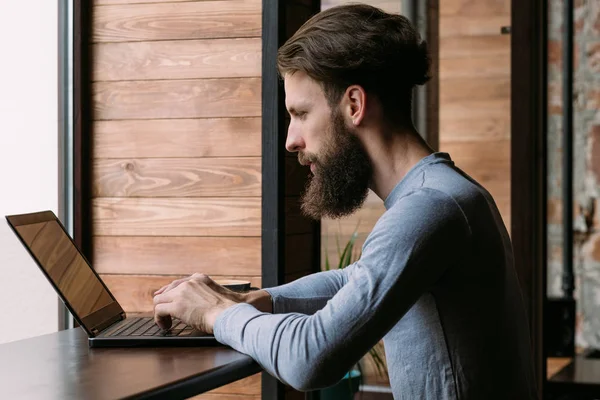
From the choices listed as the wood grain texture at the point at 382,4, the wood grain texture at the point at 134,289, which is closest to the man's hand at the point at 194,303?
the wood grain texture at the point at 134,289

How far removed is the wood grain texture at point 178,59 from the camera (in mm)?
2592

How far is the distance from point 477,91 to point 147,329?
2.32 metres

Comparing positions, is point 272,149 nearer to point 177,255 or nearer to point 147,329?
point 177,255

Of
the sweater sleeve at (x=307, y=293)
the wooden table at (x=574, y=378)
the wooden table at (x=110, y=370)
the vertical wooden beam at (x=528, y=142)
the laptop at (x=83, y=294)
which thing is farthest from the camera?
the vertical wooden beam at (x=528, y=142)

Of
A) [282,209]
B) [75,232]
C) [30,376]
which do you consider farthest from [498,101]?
[30,376]

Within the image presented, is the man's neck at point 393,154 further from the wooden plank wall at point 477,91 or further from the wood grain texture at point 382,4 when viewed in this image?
the wooden plank wall at point 477,91

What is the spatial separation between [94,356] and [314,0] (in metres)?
1.56

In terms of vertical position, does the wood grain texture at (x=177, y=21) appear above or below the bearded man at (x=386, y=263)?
above

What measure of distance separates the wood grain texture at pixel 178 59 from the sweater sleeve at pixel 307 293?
2.78 ft

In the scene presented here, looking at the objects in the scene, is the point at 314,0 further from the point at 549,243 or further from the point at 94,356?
the point at 549,243

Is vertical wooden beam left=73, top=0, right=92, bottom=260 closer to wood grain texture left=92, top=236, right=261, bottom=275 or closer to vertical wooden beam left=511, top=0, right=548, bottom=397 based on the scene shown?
wood grain texture left=92, top=236, right=261, bottom=275

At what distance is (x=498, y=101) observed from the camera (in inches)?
148

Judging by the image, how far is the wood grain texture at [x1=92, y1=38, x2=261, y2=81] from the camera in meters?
2.59

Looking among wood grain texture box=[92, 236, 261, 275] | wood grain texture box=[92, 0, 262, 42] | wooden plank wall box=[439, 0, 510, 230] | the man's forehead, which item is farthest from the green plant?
the man's forehead
